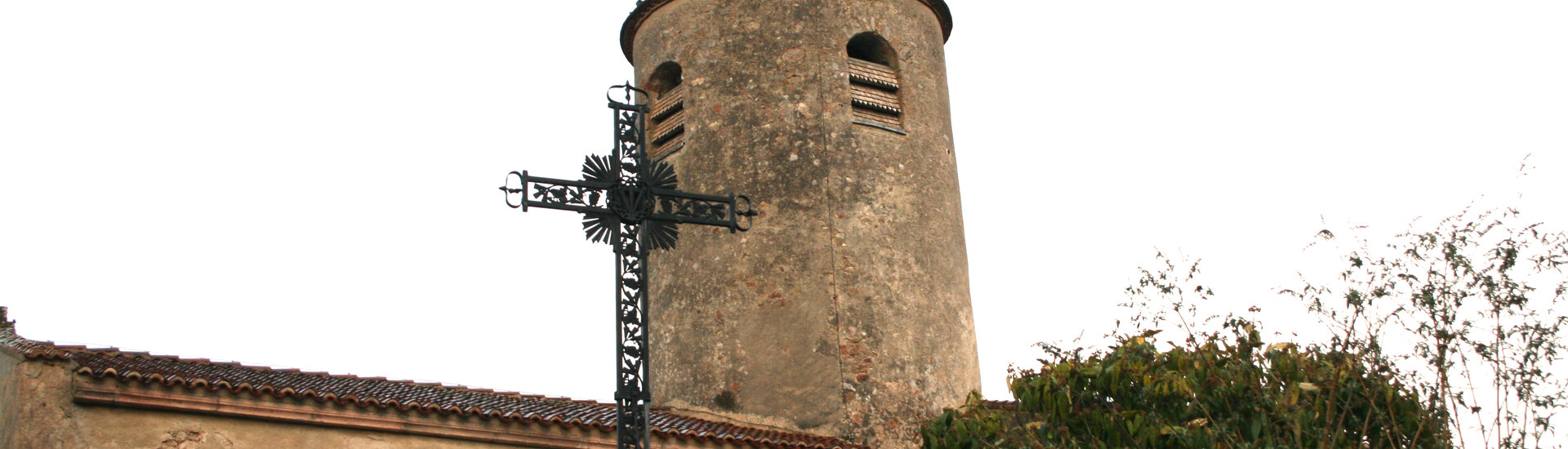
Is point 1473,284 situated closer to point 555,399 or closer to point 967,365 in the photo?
point 967,365

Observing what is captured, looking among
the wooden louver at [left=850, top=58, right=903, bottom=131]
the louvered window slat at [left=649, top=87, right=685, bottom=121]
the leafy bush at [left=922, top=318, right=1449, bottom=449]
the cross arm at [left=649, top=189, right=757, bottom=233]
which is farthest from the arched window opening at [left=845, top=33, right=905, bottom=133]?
the cross arm at [left=649, top=189, right=757, bottom=233]

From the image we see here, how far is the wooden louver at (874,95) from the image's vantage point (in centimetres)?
1834

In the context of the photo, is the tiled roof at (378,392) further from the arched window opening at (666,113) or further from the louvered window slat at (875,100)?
the louvered window slat at (875,100)

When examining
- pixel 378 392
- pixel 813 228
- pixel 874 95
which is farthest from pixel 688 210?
pixel 874 95

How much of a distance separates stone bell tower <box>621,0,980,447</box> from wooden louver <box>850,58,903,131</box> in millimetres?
27

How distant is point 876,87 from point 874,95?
0.15 meters

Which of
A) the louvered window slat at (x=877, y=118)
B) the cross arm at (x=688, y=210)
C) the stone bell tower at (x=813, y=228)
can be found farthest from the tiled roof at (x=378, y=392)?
the cross arm at (x=688, y=210)

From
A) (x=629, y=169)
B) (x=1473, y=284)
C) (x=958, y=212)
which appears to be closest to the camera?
(x=629, y=169)

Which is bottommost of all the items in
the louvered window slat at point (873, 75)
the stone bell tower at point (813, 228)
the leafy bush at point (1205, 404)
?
the leafy bush at point (1205, 404)

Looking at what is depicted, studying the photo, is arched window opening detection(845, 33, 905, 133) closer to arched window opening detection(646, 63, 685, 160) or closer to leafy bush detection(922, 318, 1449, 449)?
arched window opening detection(646, 63, 685, 160)

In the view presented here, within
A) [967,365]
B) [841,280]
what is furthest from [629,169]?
[967,365]

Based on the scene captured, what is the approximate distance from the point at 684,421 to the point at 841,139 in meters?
4.16

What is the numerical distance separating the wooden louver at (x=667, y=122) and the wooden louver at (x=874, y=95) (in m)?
2.18

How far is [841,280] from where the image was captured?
1705cm
